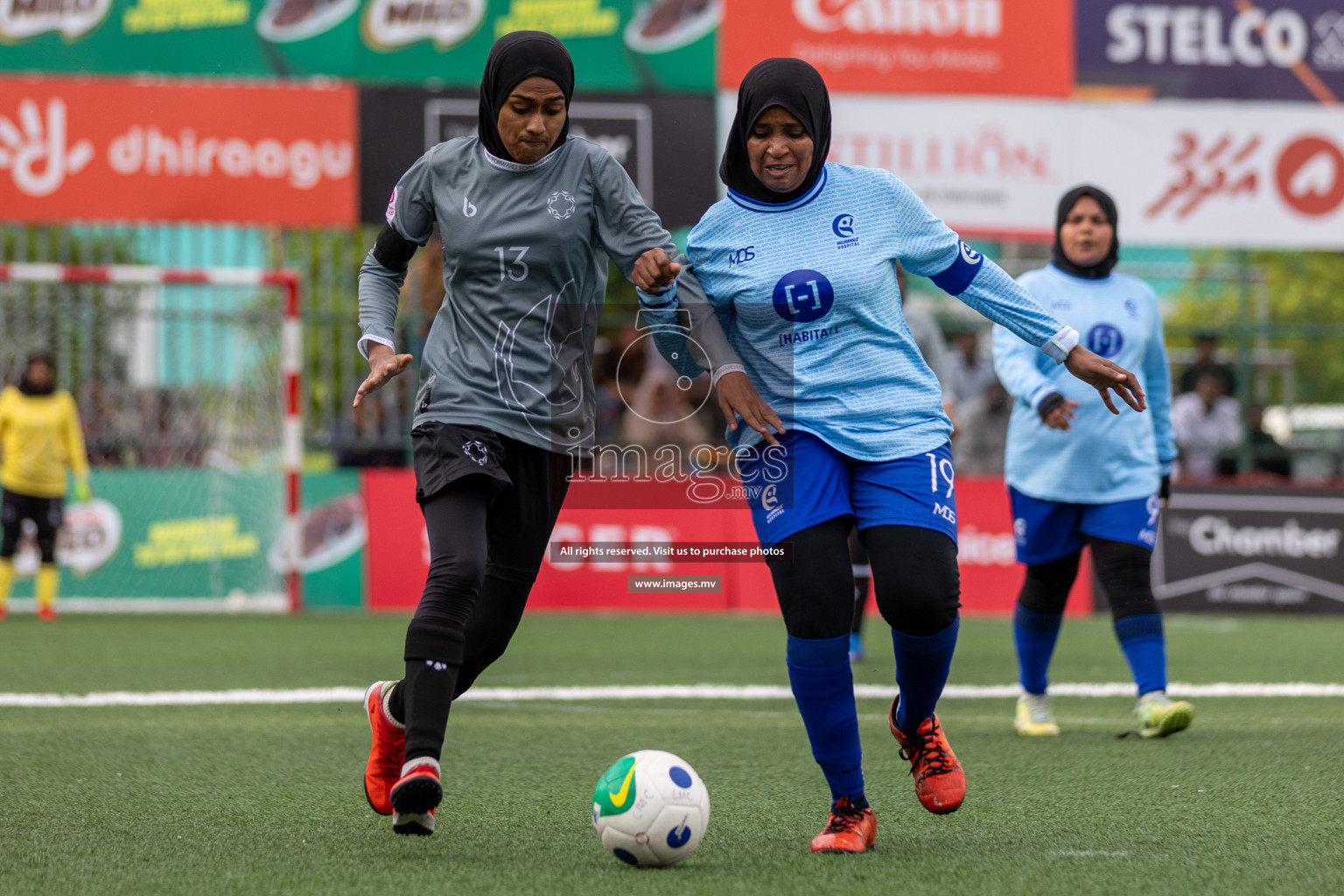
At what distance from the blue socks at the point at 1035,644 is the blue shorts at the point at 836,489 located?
257 cm

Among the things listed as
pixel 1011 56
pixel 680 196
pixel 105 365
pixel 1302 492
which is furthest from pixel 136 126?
pixel 1302 492

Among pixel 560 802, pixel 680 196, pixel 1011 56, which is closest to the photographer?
pixel 560 802

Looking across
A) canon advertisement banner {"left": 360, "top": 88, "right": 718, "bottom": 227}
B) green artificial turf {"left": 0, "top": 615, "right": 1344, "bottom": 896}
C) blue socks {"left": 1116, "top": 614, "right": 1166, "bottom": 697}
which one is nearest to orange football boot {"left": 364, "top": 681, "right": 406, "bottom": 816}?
green artificial turf {"left": 0, "top": 615, "right": 1344, "bottom": 896}

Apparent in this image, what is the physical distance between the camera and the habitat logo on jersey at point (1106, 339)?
6.65m

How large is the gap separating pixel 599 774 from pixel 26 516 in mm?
9088

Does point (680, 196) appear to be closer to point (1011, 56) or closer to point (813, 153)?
point (1011, 56)

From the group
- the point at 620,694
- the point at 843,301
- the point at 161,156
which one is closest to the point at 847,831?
the point at 843,301

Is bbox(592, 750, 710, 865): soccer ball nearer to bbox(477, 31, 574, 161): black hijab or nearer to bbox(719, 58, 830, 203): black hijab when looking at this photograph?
bbox(719, 58, 830, 203): black hijab

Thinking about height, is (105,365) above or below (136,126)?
below

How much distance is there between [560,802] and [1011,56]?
11.6 meters

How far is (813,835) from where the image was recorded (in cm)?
439

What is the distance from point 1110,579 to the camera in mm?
6668

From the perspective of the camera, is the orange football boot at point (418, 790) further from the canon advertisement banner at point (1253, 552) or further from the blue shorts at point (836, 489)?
the canon advertisement banner at point (1253, 552)

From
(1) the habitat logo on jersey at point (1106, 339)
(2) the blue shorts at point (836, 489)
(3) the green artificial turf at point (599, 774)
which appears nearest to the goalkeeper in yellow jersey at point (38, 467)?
(3) the green artificial turf at point (599, 774)
